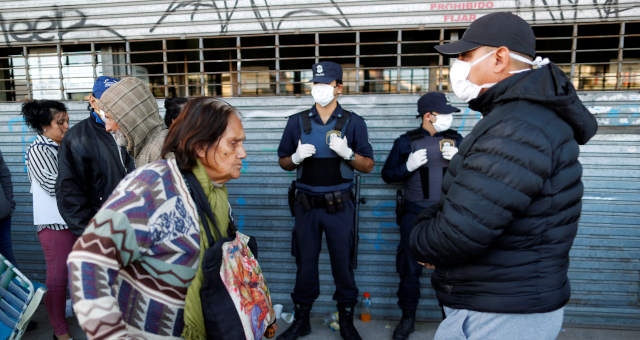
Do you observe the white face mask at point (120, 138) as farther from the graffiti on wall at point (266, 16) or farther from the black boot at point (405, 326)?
the black boot at point (405, 326)

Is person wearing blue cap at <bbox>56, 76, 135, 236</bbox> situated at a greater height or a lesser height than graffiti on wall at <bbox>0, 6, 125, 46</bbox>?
lesser

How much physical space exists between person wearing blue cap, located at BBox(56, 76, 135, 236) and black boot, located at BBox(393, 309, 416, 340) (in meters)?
2.74

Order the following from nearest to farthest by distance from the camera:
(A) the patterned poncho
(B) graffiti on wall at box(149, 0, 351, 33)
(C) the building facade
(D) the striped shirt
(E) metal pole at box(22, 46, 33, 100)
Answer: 1. (A) the patterned poncho
2. (D) the striped shirt
3. (C) the building facade
4. (B) graffiti on wall at box(149, 0, 351, 33)
5. (E) metal pole at box(22, 46, 33, 100)

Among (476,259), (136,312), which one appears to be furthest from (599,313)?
(136,312)

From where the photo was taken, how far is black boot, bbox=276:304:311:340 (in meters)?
3.45

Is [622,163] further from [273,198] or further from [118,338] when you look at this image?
[118,338]

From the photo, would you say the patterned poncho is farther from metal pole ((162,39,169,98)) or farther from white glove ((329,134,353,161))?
metal pole ((162,39,169,98))

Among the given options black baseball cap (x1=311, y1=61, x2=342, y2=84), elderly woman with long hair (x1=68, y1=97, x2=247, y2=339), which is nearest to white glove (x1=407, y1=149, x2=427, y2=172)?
black baseball cap (x1=311, y1=61, x2=342, y2=84)

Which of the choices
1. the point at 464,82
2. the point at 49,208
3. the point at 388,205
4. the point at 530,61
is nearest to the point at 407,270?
the point at 388,205

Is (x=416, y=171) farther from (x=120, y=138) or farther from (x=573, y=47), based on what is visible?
(x=120, y=138)

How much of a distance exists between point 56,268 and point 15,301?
672mm

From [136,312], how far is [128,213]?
Result: 0.37 metres

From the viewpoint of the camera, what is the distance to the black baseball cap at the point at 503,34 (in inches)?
59.8

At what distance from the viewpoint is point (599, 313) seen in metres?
3.77
